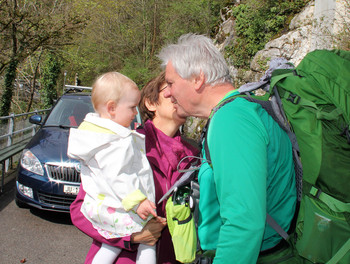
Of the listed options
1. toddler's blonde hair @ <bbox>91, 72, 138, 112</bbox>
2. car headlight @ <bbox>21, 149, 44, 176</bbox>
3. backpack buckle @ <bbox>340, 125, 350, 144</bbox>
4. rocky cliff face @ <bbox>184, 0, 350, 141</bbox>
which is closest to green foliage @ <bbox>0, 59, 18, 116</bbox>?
rocky cliff face @ <bbox>184, 0, 350, 141</bbox>

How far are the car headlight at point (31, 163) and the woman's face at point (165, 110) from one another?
11.0ft

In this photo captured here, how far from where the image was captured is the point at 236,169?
1212mm

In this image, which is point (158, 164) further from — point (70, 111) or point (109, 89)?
point (70, 111)

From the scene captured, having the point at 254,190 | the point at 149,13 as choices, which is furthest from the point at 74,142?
the point at 149,13

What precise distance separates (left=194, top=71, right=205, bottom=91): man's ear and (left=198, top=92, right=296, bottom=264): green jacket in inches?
10.7

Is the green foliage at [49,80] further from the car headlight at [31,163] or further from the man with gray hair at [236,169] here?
the man with gray hair at [236,169]

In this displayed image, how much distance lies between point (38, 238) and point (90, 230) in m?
3.36

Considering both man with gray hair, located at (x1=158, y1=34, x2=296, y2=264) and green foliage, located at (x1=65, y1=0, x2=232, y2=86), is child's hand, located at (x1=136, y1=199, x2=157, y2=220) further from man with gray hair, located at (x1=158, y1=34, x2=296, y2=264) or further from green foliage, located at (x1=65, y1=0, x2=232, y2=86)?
green foliage, located at (x1=65, y1=0, x2=232, y2=86)

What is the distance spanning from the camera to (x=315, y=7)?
30.1 feet

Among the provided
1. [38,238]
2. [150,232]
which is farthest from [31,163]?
[150,232]

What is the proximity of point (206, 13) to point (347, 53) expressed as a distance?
16.5 meters

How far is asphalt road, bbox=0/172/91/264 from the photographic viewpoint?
4.29 metres

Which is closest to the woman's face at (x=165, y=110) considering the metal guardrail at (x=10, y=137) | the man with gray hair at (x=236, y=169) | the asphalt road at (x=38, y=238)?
the man with gray hair at (x=236, y=169)

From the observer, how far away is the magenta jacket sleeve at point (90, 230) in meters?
1.86
